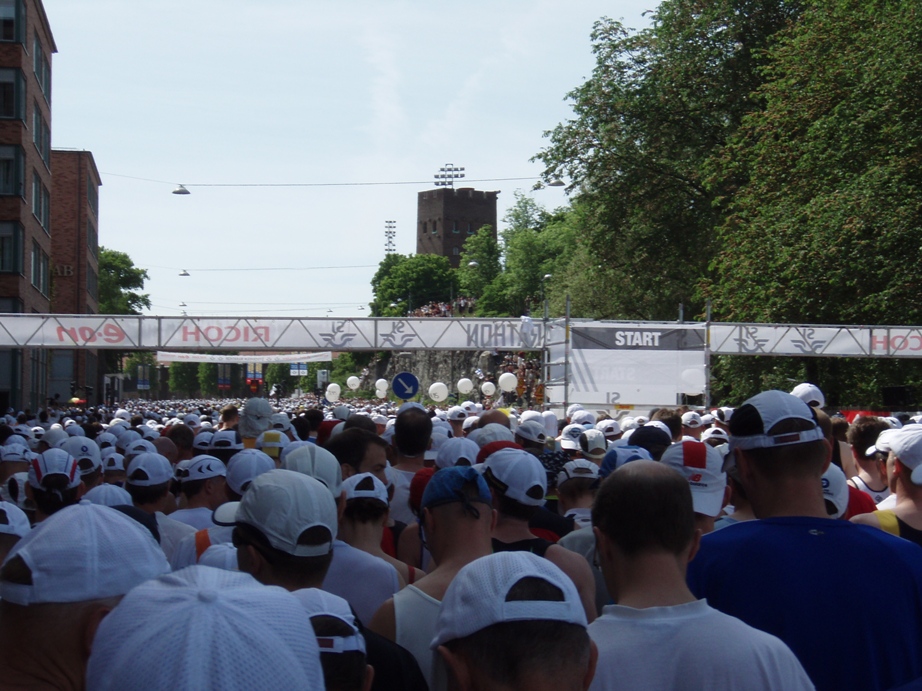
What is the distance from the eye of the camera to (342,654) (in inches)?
93.7

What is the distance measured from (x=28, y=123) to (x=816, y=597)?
155 ft

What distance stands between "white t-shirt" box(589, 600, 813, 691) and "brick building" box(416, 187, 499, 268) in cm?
14702

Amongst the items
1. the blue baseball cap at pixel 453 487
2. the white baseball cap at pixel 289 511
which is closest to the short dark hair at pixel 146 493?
the blue baseball cap at pixel 453 487

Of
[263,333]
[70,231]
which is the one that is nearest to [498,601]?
[263,333]

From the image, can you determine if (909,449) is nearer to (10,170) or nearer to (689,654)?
(689,654)

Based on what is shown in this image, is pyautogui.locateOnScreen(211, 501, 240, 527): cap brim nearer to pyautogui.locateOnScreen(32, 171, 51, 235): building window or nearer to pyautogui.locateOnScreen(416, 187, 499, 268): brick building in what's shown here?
pyautogui.locateOnScreen(32, 171, 51, 235): building window

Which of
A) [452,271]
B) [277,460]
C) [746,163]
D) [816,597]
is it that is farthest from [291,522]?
[452,271]

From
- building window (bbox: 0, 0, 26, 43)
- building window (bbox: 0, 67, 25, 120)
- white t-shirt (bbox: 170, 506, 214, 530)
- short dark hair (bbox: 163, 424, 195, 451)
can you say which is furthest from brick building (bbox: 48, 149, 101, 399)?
white t-shirt (bbox: 170, 506, 214, 530)

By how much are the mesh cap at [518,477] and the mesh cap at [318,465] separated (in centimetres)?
65

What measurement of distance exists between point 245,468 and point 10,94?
139 ft

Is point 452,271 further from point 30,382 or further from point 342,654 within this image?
point 342,654

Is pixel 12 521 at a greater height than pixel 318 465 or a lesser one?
lesser

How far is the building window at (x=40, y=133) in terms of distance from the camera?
47.9 m

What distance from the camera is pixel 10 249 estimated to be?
4309 cm
